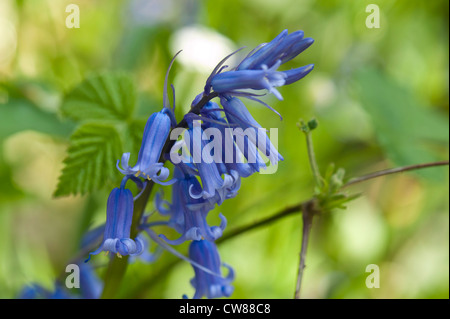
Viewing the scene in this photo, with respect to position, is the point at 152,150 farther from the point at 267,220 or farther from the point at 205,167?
the point at 267,220

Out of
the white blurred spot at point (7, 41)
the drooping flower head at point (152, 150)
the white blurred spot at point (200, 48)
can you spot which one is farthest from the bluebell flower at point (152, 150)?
the white blurred spot at point (7, 41)

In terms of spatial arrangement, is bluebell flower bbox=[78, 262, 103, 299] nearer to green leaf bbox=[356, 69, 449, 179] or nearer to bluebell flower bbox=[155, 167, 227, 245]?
bluebell flower bbox=[155, 167, 227, 245]

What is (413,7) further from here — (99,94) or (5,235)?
(5,235)

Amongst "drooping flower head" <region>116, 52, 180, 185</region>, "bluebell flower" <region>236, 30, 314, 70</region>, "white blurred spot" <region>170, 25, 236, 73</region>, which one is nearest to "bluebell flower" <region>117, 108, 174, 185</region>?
"drooping flower head" <region>116, 52, 180, 185</region>

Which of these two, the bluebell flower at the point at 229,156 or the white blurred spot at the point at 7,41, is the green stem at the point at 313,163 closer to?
the bluebell flower at the point at 229,156
